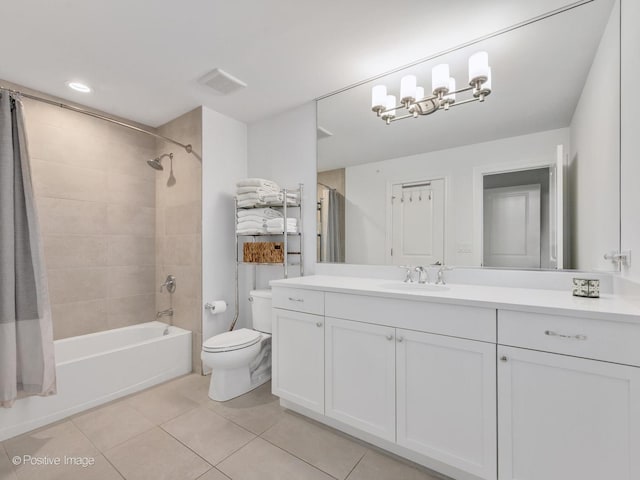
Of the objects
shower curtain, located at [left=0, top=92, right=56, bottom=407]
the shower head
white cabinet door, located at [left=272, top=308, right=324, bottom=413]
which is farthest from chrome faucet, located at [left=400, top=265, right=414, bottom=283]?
the shower head

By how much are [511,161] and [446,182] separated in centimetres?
35

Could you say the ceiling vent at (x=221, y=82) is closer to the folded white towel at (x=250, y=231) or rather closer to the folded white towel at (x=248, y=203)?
the folded white towel at (x=248, y=203)

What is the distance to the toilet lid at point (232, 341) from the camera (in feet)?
6.85

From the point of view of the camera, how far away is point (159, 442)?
169cm

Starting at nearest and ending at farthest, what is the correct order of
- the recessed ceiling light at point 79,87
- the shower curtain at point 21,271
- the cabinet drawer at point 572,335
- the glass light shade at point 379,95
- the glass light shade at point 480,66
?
the cabinet drawer at point 572,335 < the glass light shade at point 480,66 < the shower curtain at point 21,271 < the glass light shade at point 379,95 < the recessed ceiling light at point 79,87

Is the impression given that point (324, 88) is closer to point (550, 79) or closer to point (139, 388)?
point (550, 79)

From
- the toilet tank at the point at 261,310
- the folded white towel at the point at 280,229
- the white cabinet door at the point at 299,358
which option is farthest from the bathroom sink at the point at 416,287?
the toilet tank at the point at 261,310

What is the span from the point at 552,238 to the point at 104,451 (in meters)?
2.70

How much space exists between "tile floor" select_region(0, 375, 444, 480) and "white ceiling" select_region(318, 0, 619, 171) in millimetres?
1842

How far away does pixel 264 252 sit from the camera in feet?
8.13

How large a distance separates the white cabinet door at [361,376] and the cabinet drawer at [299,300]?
12 cm

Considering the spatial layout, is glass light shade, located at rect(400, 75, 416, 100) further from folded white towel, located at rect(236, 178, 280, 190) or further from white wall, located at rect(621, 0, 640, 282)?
folded white towel, located at rect(236, 178, 280, 190)

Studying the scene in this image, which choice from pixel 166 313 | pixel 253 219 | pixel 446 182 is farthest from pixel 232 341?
pixel 446 182

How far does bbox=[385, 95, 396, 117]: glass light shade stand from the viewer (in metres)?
2.00
